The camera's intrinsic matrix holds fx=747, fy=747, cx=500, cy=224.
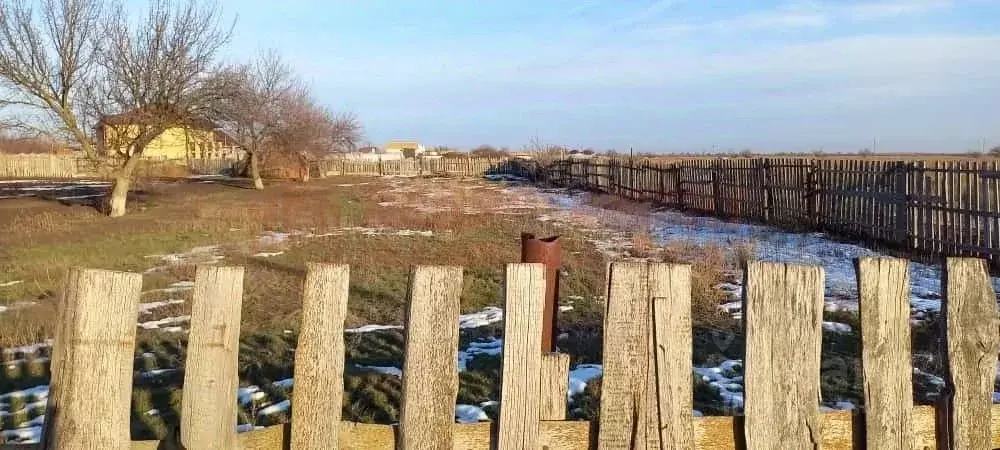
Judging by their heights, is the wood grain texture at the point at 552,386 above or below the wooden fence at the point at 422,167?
below

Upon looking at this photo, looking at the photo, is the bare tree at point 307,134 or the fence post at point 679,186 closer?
the fence post at point 679,186

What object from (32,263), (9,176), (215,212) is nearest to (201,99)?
(215,212)

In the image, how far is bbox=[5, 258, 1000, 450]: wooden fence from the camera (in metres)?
1.91

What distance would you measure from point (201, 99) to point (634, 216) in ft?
44.8

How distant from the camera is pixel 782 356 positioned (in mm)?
2055

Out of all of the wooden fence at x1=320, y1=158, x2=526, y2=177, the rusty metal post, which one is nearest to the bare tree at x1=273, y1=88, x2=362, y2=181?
the wooden fence at x1=320, y1=158, x2=526, y2=177

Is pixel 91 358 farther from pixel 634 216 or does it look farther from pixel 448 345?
pixel 634 216

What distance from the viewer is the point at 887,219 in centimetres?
1348

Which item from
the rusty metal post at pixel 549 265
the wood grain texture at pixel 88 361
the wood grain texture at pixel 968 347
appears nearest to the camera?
the wood grain texture at pixel 88 361

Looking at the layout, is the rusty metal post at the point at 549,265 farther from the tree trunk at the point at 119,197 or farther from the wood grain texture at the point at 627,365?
the tree trunk at the point at 119,197

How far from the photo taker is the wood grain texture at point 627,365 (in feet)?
6.58

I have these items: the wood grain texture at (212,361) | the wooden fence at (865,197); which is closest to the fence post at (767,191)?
the wooden fence at (865,197)

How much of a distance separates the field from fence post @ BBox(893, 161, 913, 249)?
0.94m

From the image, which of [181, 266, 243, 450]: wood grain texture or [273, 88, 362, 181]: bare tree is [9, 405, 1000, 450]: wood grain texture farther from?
[273, 88, 362, 181]: bare tree
